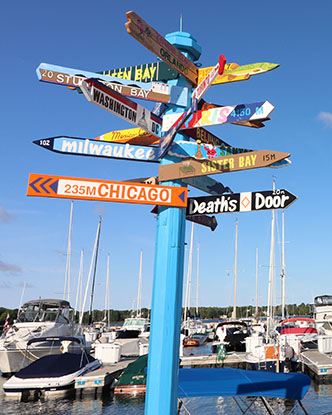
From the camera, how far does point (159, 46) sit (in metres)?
5.43

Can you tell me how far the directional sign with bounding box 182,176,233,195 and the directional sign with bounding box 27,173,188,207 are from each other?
0.51 meters

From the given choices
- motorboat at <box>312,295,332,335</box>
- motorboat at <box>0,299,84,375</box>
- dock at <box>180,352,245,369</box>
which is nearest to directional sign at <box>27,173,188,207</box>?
motorboat at <box>0,299,84,375</box>

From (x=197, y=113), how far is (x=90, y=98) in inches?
66.6

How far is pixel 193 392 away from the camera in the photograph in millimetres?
8367

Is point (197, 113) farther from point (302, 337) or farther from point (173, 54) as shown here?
point (302, 337)

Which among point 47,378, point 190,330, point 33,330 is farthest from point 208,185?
point 190,330

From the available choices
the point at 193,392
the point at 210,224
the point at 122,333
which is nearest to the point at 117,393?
the point at 193,392

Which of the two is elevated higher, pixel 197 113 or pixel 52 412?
pixel 197 113

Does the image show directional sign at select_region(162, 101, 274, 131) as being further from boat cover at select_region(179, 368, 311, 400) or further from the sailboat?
the sailboat

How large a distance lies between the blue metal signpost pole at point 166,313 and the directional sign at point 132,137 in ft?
3.41

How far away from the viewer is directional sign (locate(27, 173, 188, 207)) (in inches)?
211

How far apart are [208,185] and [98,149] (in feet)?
5.53

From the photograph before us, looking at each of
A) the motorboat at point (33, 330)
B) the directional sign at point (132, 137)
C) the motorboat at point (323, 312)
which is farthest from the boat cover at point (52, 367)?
the motorboat at point (323, 312)

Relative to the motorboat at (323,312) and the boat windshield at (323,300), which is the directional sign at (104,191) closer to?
the motorboat at (323,312)
